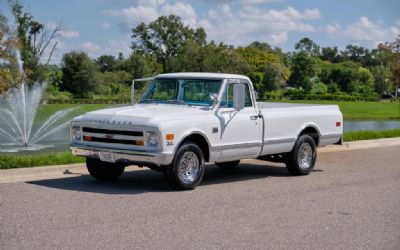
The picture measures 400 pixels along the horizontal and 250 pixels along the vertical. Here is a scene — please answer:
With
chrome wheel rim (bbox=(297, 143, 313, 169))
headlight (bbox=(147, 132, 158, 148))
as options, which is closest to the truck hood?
headlight (bbox=(147, 132, 158, 148))

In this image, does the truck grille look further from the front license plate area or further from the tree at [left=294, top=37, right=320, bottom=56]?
the tree at [left=294, top=37, right=320, bottom=56]

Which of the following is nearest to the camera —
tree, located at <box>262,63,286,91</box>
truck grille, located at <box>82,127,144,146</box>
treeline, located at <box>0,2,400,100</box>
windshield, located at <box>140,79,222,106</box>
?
truck grille, located at <box>82,127,144,146</box>

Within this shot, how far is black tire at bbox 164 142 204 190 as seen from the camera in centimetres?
1031

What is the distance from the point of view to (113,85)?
71.2 m

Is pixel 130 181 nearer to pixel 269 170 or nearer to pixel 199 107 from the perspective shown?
pixel 199 107

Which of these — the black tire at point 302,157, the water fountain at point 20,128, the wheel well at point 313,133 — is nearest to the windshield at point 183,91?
the black tire at point 302,157

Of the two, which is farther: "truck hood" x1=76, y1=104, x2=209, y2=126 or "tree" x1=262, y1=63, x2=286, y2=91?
"tree" x1=262, y1=63, x2=286, y2=91

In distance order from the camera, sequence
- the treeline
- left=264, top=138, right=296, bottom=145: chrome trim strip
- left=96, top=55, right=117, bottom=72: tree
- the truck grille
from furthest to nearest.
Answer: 1. left=96, top=55, right=117, bottom=72: tree
2. the treeline
3. left=264, top=138, right=296, bottom=145: chrome trim strip
4. the truck grille

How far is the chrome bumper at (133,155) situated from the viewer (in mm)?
10062

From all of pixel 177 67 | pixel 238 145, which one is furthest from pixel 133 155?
pixel 177 67

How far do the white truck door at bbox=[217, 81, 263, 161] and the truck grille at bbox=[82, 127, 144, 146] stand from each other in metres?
1.60

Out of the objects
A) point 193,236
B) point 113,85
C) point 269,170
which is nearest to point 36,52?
point 113,85

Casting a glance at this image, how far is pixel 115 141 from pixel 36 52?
5718 cm

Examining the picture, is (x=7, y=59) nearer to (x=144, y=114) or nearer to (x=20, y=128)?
(x=20, y=128)
